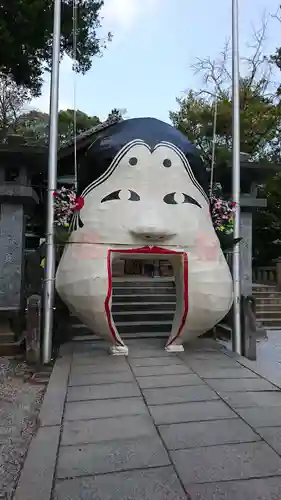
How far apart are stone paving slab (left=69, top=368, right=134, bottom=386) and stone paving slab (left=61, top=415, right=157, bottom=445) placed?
1071 mm

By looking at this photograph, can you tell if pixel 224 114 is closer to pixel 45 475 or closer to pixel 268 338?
pixel 268 338

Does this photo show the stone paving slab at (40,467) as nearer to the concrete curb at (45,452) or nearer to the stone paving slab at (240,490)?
the concrete curb at (45,452)

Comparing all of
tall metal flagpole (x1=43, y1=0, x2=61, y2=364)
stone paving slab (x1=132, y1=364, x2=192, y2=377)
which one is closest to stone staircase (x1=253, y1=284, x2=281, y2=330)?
stone paving slab (x1=132, y1=364, x2=192, y2=377)

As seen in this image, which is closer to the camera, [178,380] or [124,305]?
[178,380]

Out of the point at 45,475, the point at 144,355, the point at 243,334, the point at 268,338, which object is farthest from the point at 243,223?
Answer: the point at 45,475

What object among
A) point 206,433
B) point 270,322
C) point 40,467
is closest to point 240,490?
point 206,433

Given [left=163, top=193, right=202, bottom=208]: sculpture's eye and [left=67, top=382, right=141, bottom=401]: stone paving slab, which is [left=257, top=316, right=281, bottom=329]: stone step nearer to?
[left=163, top=193, right=202, bottom=208]: sculpture's eye

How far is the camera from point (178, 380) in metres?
4.47

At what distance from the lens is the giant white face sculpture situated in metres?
5.18

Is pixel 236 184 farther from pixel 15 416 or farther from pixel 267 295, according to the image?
pixel 267 295

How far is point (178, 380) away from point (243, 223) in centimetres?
414

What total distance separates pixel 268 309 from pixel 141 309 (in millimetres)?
3395

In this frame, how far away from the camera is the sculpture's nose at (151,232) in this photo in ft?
16.9

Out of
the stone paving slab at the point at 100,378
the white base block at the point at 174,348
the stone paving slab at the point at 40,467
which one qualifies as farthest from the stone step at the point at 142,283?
the stone paving slab at the point at 40,467
